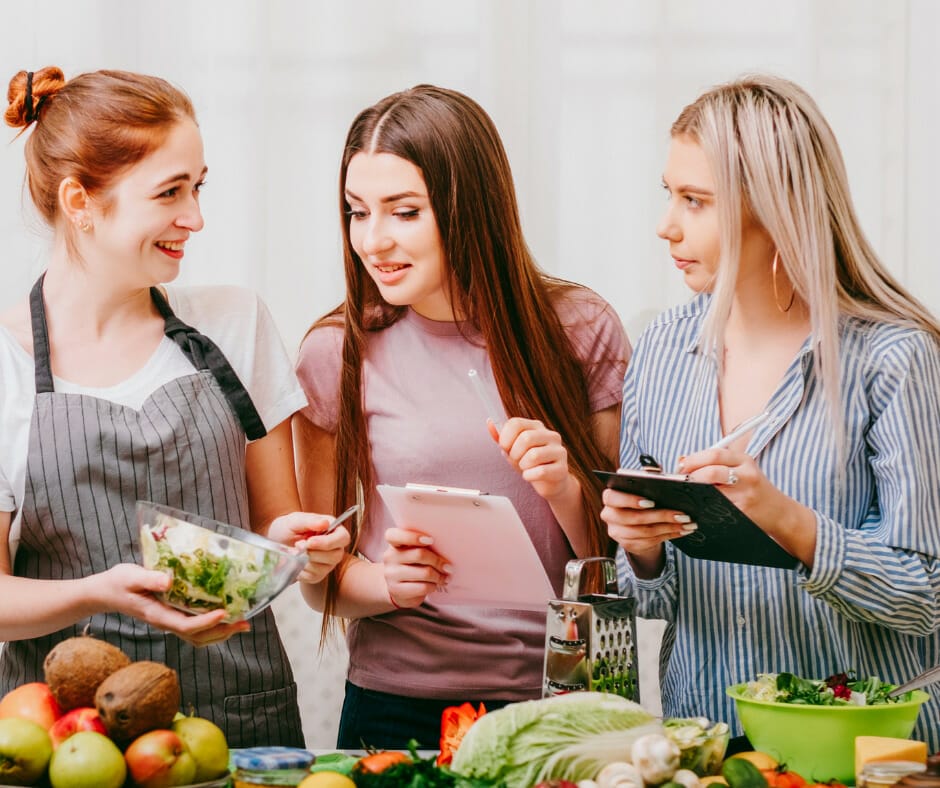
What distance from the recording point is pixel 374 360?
6.92 ft

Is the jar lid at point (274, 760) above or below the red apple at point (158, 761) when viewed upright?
below

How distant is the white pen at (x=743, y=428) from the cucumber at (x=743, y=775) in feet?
1.39

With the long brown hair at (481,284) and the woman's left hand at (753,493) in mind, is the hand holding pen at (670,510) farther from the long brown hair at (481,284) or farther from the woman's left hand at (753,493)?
the long brown hair at (481,284)

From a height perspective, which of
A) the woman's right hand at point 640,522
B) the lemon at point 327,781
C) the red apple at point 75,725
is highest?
the woman's right hand at point 640,522

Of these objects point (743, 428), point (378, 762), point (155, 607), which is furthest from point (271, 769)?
point (743, 428)

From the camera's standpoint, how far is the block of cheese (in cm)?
133

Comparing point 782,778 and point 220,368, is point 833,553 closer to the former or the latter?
point 782,778

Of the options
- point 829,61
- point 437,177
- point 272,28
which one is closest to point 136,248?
point 437,177

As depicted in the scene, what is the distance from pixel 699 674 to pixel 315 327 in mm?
922

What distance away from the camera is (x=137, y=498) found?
186cm

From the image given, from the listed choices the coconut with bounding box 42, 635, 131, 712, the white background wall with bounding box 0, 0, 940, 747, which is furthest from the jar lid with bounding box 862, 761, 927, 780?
the white background wall with bounding box 0, 0, 940, 747

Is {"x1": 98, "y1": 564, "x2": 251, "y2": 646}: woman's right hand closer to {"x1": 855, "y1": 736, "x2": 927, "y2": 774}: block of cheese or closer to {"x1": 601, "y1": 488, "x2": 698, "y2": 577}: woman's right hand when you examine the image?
{"x1": 601, "y1": 488, "x2": 698, "y2": 577}: woman's right hand

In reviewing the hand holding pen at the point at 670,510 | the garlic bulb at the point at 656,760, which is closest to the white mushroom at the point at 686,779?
the garlic bulb at the point at 656,760

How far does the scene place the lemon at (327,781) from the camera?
50.2 inches
